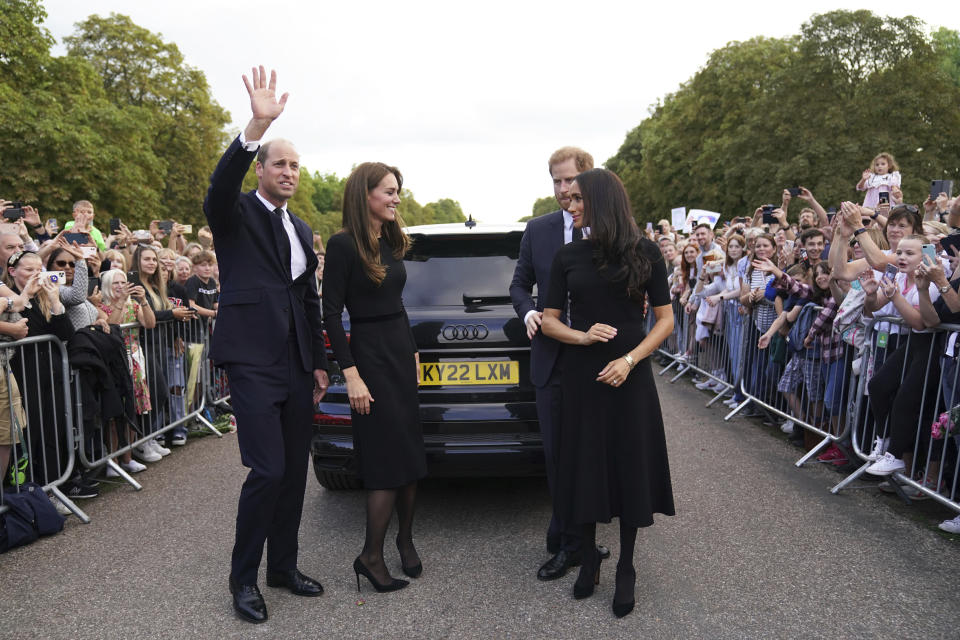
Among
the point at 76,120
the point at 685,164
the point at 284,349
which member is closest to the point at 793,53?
Result: the point at 685,164

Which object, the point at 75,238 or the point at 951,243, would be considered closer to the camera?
the point at 951,243

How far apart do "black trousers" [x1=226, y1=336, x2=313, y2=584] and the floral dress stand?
10.9ft

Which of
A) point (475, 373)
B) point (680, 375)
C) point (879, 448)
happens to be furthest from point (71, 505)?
point (680, 375)

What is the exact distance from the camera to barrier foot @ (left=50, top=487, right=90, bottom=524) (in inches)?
203

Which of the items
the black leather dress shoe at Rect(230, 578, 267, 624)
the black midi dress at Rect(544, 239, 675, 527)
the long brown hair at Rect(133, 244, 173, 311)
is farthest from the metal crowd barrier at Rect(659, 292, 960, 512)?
the long brown hair at Rect(133, 244, 173, 311)

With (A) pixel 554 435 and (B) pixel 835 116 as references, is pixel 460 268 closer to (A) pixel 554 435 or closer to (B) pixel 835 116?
(A) pixel 554 435

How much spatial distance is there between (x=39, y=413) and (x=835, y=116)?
34.0 m

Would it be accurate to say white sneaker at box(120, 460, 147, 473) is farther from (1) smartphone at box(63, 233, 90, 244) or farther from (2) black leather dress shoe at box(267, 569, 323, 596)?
(2) black leather dress shoe at box(267, 569, 323, 596)

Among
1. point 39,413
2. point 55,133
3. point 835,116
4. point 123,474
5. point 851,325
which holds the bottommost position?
point 123,474

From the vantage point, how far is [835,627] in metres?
3.43

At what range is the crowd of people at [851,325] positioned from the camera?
5.12m

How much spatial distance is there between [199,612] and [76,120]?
3061 cm

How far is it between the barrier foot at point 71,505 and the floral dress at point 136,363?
1295mm

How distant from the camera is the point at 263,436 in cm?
365
